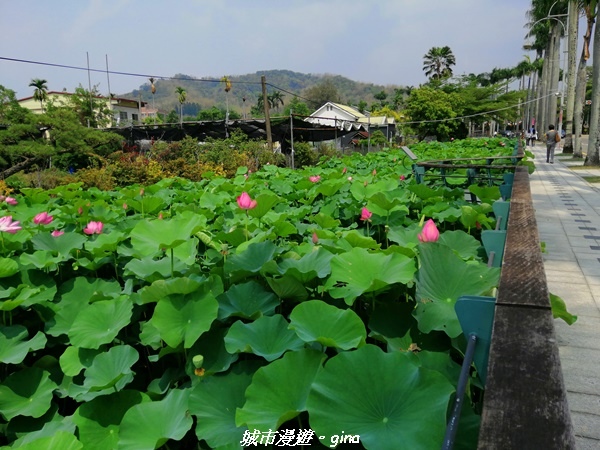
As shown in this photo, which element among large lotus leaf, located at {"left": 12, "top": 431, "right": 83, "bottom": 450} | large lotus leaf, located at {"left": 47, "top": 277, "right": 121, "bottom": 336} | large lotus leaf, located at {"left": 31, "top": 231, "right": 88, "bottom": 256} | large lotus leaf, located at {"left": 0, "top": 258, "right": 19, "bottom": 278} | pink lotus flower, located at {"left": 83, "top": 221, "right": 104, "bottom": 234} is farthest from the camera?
pink lotus flower, located at {"left": 83, "top": 221, "right": 104, "bottom": 234}

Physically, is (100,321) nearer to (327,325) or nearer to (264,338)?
(264,338)

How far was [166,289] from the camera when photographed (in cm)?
106

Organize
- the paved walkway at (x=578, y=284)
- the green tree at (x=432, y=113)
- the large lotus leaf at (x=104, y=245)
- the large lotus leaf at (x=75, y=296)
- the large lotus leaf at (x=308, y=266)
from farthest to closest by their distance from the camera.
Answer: the green tree at (x=432, y=113)
the paved walkway at (x=578, y=284)
the large lotus leaf at (x=104, y=245)
the large lotus leaf at (x=75, y=296)
the large lotus leaf at (x=308, y=266)

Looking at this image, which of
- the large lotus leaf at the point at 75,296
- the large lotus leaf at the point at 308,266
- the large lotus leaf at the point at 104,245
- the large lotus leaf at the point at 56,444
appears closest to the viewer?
the large lotus leaf at the point at 56,444

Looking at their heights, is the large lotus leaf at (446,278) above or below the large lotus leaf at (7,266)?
above

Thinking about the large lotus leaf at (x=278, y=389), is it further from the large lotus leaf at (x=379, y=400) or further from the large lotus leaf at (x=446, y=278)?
the large lotus leaf at (x=446, y=278)

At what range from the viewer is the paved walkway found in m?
1.88

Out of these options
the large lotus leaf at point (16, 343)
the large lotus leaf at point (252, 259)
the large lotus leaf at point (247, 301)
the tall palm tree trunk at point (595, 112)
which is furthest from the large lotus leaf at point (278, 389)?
the tall palm tree trunk at point (595, 112)

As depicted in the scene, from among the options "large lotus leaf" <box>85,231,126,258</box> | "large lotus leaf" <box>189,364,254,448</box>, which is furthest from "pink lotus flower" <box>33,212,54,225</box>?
"large lotus leaf" <box>189,364,254,448</box>

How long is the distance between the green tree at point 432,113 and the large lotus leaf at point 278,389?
29128mm

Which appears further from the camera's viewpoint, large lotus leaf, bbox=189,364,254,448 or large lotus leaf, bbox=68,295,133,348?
large lotus leaf, bbox=68,295,133,348

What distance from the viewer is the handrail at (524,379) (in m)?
0.45

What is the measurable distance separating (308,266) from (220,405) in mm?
410

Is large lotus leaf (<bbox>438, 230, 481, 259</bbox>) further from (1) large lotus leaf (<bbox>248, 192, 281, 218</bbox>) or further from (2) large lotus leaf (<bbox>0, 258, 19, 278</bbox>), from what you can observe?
(2) large lotus leaf (<bbox>0, 258, 19, 278</bbox>)
